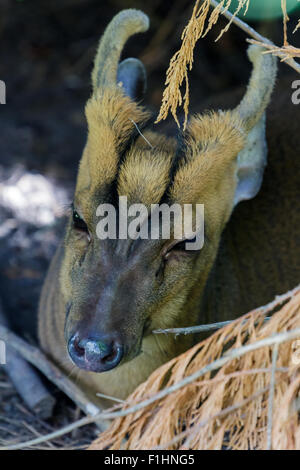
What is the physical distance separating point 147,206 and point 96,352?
0.80 m

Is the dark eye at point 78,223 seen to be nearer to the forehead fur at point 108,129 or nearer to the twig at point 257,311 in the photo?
the forehead fur at point 108,129

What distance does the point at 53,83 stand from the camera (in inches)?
326

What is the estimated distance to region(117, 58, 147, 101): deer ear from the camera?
4.14 meters

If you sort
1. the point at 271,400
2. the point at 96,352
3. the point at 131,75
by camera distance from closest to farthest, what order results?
the point at 271,400 → the point at 96,352 → the point at 131,75

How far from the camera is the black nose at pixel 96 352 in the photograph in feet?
A: 9.75

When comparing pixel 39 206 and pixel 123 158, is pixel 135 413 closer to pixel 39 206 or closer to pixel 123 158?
pixel 123 158

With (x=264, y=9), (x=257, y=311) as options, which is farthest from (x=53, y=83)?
(x=257, y=311)

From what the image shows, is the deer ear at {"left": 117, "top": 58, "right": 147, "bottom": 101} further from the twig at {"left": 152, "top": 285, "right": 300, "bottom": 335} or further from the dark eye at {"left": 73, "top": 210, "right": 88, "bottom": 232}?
the twig at {"left": 152, "top": 285, "right": 300, "bottom": 335}

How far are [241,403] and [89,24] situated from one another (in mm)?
7057

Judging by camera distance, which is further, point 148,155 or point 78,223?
point 78,223

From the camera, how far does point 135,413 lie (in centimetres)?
301

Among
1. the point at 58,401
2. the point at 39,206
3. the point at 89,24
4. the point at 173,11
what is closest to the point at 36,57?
the point at 89,24

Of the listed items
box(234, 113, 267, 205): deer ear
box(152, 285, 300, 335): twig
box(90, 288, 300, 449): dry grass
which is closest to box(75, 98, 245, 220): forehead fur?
box(234, 113, 267, 205): deer ear

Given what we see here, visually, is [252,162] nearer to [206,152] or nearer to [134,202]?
[206,152]
